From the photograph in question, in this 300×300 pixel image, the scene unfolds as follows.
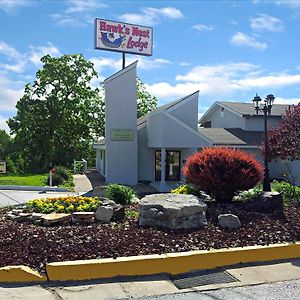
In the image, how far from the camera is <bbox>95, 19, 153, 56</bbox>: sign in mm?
27047

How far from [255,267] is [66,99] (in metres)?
33.8

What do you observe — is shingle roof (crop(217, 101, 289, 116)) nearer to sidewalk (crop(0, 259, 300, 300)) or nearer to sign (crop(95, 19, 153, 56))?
sign (crop(95, 19, 153, 56))

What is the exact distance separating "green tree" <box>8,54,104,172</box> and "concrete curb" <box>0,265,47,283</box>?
32.5m

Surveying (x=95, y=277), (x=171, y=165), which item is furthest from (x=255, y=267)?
(x=171, y=165)

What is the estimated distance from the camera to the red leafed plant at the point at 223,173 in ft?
31.7

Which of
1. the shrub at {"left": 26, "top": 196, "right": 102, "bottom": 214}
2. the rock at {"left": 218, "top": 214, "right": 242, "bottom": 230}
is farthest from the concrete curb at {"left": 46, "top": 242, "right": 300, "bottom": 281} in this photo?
the shrub at {"left": 26, "top": 196, "right": 102, "bottom": 214}

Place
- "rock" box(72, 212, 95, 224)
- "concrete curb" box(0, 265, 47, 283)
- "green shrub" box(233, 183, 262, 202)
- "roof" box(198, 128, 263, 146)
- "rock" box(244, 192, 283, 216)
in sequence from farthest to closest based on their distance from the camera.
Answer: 1. "roof" box(198, 128, 263, 146)
2. "green shrub" box(233, 183, 262, 202)
3. "rock" box(244, 192, 283, 216)
4. "rock" box(72, 212, 95, 224)
5. "concrete curb" box(0, 265, 47, 283)

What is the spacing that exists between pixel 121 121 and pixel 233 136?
8.46 meters

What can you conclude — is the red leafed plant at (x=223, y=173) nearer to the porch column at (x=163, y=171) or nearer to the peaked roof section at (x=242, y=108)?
the porch column at (x=163, y=171)


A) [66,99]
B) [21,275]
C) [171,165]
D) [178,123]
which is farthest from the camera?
[66,99]

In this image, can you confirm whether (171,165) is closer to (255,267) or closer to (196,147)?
(196,147)

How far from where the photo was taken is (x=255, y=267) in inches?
253

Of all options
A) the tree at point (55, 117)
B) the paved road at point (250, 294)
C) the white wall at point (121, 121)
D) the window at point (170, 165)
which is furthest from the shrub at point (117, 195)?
the tree at point (55, 117)

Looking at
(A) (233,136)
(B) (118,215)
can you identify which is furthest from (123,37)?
(B) (118,215)
